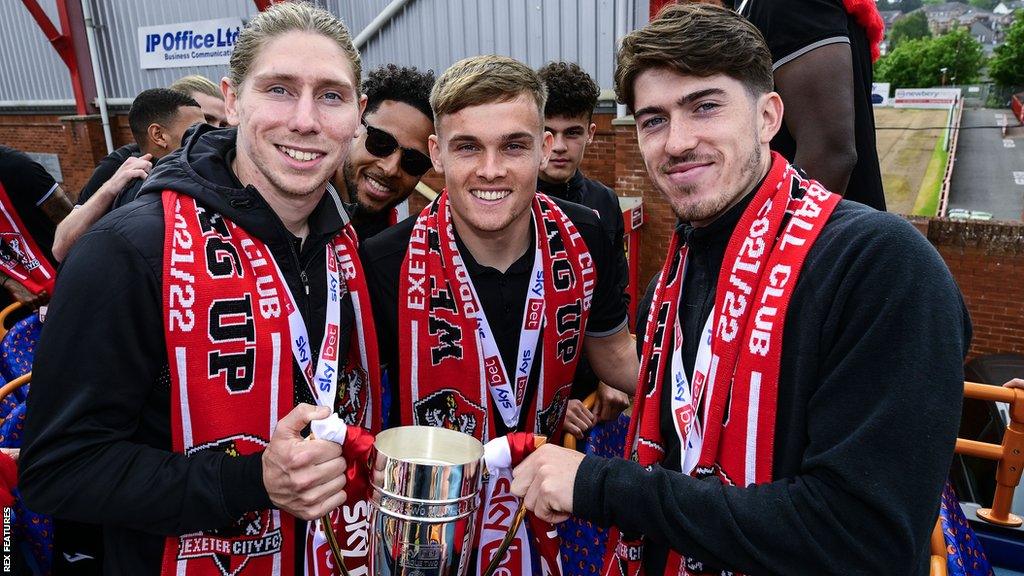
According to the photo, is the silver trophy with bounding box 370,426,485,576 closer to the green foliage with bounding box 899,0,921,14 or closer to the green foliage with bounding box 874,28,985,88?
the green foliage with bounding box 874,28,985,88

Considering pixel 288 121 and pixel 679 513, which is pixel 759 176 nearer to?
pixel 679 513

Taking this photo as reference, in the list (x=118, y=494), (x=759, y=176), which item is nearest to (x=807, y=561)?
(x=759, y=176)

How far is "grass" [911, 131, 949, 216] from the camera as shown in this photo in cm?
2406

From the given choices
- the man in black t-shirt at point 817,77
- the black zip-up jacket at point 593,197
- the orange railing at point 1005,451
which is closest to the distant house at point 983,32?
the black zip-up jacket at point 593,197

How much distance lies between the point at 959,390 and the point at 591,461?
2.26ft

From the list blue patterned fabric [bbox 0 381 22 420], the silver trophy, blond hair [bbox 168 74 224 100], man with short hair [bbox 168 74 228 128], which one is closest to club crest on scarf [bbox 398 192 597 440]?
the silver trophy

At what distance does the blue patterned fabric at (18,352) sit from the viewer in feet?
8.97

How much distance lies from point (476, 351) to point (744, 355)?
1.05m

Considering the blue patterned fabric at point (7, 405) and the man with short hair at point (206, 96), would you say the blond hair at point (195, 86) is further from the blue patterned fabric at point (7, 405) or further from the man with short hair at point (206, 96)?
the blue patterned fabric at point (7, 405)

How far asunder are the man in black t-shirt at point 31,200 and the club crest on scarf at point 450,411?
9.61 feet

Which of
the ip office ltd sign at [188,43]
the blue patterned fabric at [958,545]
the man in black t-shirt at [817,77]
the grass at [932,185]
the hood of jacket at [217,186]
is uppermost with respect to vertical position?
the ip office ltd sign at [188,43]

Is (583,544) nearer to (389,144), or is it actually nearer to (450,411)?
(450,411)

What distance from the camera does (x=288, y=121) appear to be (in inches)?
68.2

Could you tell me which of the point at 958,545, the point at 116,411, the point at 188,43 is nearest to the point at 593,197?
the point at 958,545
